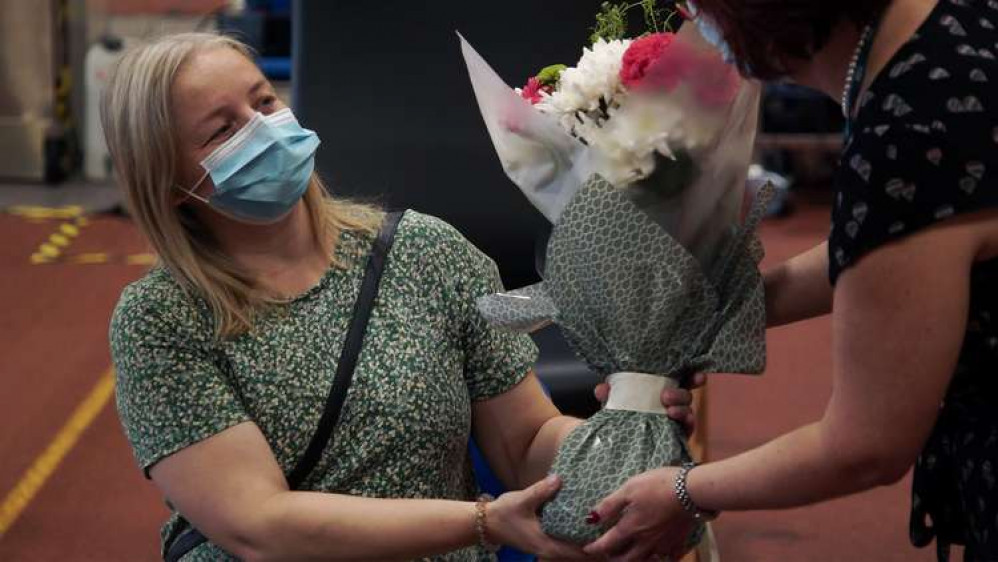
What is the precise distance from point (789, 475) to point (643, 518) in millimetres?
194

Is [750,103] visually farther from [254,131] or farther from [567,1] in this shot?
[567,1]

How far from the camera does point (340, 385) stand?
7.17 ft

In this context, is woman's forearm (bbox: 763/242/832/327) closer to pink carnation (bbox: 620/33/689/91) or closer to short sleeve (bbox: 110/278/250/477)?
pink carnation (bbox: 620/33/689/91)

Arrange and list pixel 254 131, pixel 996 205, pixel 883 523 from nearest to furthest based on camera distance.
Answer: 1. pixel 996 205
2. pixel 254 131
3. pixel 883 523

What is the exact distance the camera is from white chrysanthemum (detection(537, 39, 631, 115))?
6.03 feet

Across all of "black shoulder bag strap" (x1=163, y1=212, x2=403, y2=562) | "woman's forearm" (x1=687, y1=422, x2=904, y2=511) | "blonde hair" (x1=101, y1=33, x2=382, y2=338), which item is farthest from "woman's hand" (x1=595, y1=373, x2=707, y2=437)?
"blonde hair" (x1=101, y1=33, x2=382, y2=338)

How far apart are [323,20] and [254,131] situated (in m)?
1.61

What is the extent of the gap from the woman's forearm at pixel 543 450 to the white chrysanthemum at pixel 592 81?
578 mm

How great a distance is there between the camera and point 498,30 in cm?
377

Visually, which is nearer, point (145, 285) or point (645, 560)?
point (645, 560)

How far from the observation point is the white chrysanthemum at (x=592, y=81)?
1839 mm

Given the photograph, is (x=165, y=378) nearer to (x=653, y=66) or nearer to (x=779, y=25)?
(x=653, y=66)

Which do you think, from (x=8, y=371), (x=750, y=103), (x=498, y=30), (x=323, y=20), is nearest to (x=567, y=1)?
→ (x=498, y=30)

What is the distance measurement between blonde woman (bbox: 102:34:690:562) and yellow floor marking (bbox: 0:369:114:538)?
2.32 m
